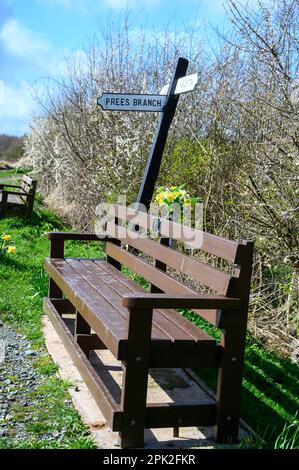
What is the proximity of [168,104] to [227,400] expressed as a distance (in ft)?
11.3

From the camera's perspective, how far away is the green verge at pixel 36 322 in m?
3.34

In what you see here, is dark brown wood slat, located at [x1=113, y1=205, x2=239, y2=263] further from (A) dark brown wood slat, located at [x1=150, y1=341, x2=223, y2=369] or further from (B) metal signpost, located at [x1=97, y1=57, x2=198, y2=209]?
(B) metal signpost, located at [x1=97, y1=57, x2=198, y2=209]

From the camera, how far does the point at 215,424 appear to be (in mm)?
3377

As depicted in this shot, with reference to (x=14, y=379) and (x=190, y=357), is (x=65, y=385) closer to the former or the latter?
(x=14, y=379)

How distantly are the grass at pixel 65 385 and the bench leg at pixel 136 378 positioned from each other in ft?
0.76

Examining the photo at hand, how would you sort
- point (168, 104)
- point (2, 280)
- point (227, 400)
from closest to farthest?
point (227, 400), point (168, 104), point (2, 280)

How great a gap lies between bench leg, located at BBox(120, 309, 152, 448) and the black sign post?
3138 mm

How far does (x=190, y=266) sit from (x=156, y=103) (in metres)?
2.79

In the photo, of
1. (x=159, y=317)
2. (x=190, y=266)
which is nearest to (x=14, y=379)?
(x=159, y=317)

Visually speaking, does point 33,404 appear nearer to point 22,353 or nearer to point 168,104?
point 22,353

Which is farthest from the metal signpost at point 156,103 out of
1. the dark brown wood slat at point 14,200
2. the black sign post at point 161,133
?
the dark brown wood slat at point 14,200

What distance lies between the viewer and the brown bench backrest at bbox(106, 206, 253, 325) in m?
3.29

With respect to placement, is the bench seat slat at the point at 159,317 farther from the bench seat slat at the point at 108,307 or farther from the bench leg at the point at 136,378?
the bench leg at the point at 136,378

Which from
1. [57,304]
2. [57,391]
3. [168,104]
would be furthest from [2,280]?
[57,391]
